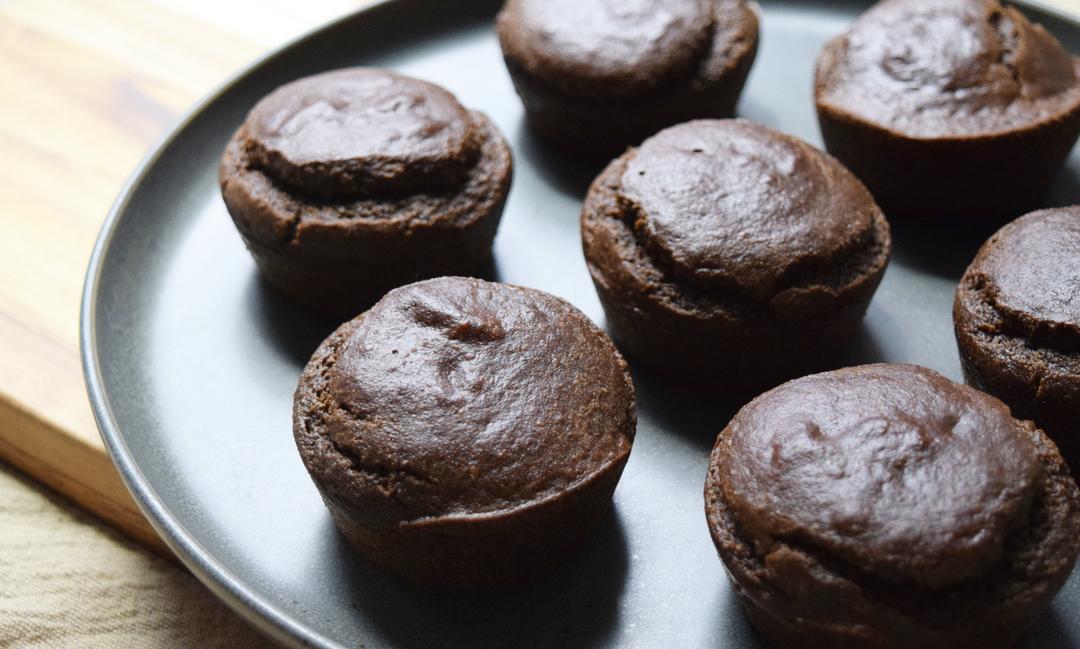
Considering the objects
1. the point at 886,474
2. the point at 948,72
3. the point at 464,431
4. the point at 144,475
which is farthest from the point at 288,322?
the point at 948,72

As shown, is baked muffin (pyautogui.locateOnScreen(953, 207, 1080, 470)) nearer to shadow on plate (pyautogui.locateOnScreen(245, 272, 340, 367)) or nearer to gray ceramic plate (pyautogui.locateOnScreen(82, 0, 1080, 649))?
gray ceramic plate (pyautogui.locateOnScreen(82, 0, 1080, 649))

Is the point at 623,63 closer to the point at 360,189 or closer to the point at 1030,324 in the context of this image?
the point at 360,189

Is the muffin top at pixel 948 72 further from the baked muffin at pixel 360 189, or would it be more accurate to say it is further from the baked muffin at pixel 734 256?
the baked muffin at pixel 360 189

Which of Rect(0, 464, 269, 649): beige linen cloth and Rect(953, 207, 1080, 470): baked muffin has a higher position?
Rect(953, 207, 1080, 470): baked muffin

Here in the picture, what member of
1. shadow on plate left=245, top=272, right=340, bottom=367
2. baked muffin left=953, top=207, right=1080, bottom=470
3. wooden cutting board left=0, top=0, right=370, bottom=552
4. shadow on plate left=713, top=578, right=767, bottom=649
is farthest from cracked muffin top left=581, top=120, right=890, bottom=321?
wooden cutting board left=0, top=0, right=370, bottom=552

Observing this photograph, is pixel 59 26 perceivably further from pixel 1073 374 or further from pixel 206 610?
pixel 1073 374

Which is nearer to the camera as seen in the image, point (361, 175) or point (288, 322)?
point (361, 175)

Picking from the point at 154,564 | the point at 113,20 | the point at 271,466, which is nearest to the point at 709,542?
the point at 271,466
